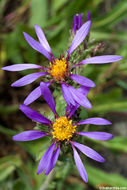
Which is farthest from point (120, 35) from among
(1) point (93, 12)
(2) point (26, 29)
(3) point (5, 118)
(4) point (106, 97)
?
(3) point (5, 118)

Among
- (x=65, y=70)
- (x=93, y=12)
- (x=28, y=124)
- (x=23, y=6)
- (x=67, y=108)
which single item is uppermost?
(x=23, y=6)

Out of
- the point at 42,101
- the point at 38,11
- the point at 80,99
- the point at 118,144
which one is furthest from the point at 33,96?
the point at 38,11

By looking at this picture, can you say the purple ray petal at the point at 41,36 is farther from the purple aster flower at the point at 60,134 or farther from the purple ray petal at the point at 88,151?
the purple ray petal at the point at 88,151

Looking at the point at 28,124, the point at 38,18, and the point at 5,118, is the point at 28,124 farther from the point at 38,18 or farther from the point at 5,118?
the point at 38,18

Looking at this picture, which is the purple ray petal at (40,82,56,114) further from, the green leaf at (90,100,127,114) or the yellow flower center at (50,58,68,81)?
the green leaf at (90,100,127,114)

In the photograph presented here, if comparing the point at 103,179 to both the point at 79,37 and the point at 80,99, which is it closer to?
the point at 80,99

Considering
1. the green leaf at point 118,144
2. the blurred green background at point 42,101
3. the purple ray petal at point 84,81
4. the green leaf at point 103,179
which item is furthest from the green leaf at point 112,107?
the purple ray petal at point 84,81
